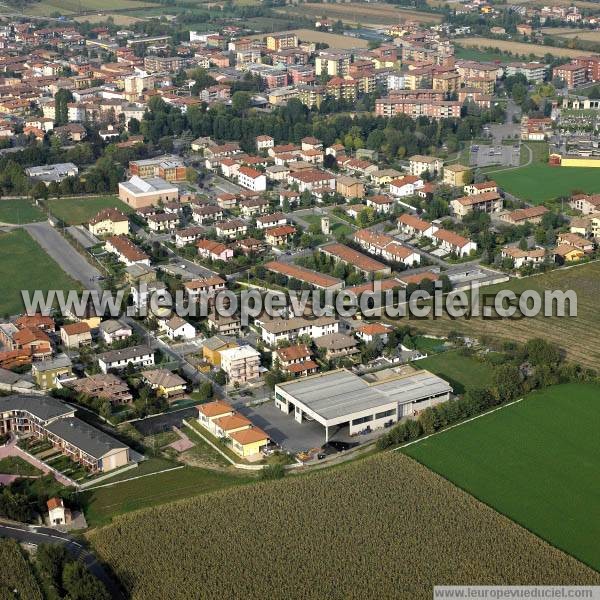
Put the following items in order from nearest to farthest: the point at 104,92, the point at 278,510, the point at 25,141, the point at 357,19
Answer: the point at 278,510, the point at 25,141, the point at 104,92, the point at 357,19

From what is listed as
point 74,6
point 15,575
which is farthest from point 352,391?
point 74,6

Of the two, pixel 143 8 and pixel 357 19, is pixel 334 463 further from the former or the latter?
pixel 143 8

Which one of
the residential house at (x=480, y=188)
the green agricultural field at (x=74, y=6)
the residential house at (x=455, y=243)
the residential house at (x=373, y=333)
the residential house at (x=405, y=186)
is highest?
the green agricultural field at (x=74, y=6)

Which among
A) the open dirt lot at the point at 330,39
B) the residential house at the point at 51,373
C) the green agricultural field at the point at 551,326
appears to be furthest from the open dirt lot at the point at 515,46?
the residential house at the point at 51,373

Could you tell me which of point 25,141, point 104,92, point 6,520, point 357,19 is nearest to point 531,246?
point 6,520

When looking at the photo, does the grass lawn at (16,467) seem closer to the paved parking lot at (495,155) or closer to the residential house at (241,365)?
the residential house at (241,365)
